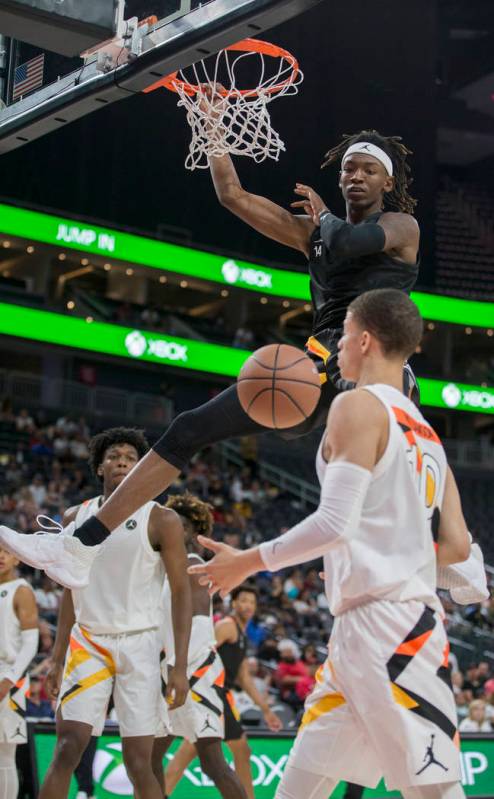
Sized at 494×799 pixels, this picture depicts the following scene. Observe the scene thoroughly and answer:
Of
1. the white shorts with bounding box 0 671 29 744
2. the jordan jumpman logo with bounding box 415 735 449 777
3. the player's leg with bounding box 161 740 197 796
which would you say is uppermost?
the jordan jumpman logo with bounding box 415 735 449 777

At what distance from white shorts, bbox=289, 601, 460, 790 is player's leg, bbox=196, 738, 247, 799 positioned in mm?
3898

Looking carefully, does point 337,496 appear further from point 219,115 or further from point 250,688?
point 250,688

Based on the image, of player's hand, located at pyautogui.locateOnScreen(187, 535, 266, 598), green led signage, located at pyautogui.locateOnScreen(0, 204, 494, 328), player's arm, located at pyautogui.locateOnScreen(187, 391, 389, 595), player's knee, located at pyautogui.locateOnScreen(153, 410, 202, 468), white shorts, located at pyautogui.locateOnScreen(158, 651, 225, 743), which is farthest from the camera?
green led signage, located at pyautogui.locateOnScreen(0, 204, 494, 328)

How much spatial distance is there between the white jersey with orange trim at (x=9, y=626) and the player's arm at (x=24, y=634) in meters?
0.03

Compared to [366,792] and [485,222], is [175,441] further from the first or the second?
[485,222]

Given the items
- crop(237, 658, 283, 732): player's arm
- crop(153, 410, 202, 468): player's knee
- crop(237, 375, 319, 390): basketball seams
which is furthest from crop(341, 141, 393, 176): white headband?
crop(237, 658, 283, 732): player's arm

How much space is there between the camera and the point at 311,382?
5059mm

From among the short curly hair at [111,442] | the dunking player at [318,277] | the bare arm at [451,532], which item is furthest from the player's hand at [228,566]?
the short curly hair at [111,442]

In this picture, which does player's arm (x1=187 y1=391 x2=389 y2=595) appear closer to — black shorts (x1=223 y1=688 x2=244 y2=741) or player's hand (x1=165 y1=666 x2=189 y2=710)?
player's hand (x1=165 y1=666 x2=189 y2=710)

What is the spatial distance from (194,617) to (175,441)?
406 centimetres

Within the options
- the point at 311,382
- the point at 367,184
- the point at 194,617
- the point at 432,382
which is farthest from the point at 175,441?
the point at 432,382

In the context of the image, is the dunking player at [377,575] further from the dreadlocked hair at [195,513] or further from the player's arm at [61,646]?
the dreadlocked hair at [195,513]

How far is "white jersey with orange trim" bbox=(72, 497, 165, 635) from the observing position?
275 inches

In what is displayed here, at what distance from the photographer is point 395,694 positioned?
389 cm
